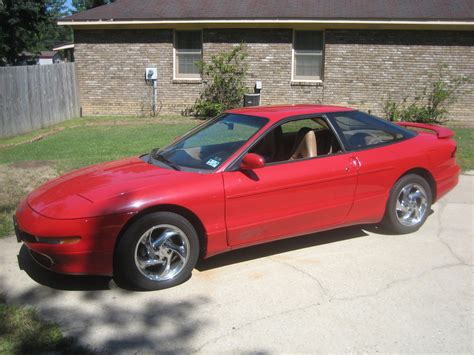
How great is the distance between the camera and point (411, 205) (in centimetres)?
545

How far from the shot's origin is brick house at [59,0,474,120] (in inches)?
617

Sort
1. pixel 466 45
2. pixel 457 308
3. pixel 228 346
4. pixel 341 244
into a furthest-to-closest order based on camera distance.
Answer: pixel 466 45
pixel 341 244
pixel 457 308
pixel 228 346

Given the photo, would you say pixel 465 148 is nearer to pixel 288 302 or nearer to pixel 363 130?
pixel 363 130

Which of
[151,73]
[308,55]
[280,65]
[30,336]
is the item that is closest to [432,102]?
[308,55]

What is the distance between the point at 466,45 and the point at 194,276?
14.3 meters

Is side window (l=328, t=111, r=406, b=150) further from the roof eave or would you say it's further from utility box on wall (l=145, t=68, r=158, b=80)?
utility box on wall (l=145, t=68, r=158, b=80)

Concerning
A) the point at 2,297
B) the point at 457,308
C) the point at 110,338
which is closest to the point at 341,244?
the point at 457,308

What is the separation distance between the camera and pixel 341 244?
5160 millimetres

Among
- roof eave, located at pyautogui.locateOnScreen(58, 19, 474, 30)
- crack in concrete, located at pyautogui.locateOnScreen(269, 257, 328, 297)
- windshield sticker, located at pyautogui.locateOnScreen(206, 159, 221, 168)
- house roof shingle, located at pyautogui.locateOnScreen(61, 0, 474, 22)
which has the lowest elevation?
crack in concrete, located at pyautogui.locateOnScreen(269, 257, 328, 297)

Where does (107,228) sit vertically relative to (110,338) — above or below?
above

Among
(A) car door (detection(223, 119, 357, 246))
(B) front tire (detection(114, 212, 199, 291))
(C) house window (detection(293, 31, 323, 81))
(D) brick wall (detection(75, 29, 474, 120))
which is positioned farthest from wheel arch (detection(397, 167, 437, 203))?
(C) house window (detection(293, 31, 323, 81))

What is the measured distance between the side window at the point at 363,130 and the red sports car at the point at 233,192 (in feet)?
0.05

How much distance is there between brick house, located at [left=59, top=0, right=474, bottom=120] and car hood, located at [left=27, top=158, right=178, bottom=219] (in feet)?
39.8

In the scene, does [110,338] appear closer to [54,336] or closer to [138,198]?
[54,336]
